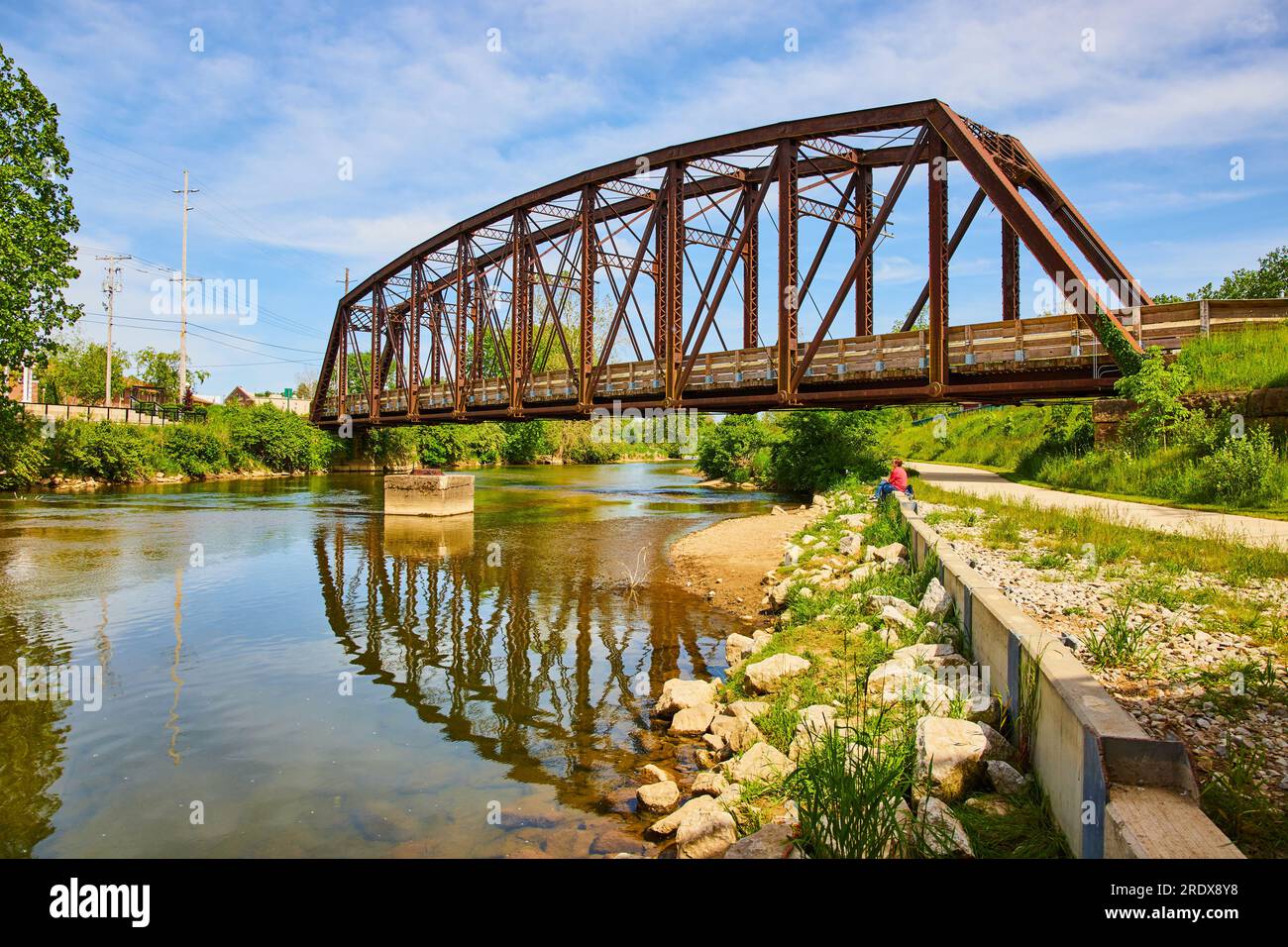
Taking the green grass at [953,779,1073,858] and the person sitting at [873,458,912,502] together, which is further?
the person sitting at [873,458,912,502]

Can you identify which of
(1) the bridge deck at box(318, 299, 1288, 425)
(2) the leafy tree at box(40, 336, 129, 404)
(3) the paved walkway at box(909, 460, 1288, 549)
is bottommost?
(3) the paved walkway at box(909, 460, 1288, 549)

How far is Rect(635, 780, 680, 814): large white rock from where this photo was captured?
→ 18.8 feet

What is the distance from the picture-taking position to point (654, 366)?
29078mm

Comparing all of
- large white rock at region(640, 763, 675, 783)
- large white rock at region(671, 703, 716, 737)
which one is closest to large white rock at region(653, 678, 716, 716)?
large white rock at region(671, 703, 716, 737)

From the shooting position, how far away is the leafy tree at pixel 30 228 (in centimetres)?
2550

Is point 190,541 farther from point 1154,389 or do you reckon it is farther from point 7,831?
point 1154,389

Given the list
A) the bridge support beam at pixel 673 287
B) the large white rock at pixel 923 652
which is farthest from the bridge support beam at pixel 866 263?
the large white rock at pixel 923 652

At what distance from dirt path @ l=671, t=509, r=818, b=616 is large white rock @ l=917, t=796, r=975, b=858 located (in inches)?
336

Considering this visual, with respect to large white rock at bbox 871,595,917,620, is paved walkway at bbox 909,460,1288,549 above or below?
above

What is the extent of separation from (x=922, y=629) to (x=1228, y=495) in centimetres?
838

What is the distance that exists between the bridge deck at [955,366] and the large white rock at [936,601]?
13297mm

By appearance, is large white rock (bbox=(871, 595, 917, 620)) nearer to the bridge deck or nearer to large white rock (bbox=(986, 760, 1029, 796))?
large white rock (bbox=(986, 760, 1029, 796))

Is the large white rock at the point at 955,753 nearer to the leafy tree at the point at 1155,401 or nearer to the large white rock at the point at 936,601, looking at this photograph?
the large white rock at the point at 936,601
